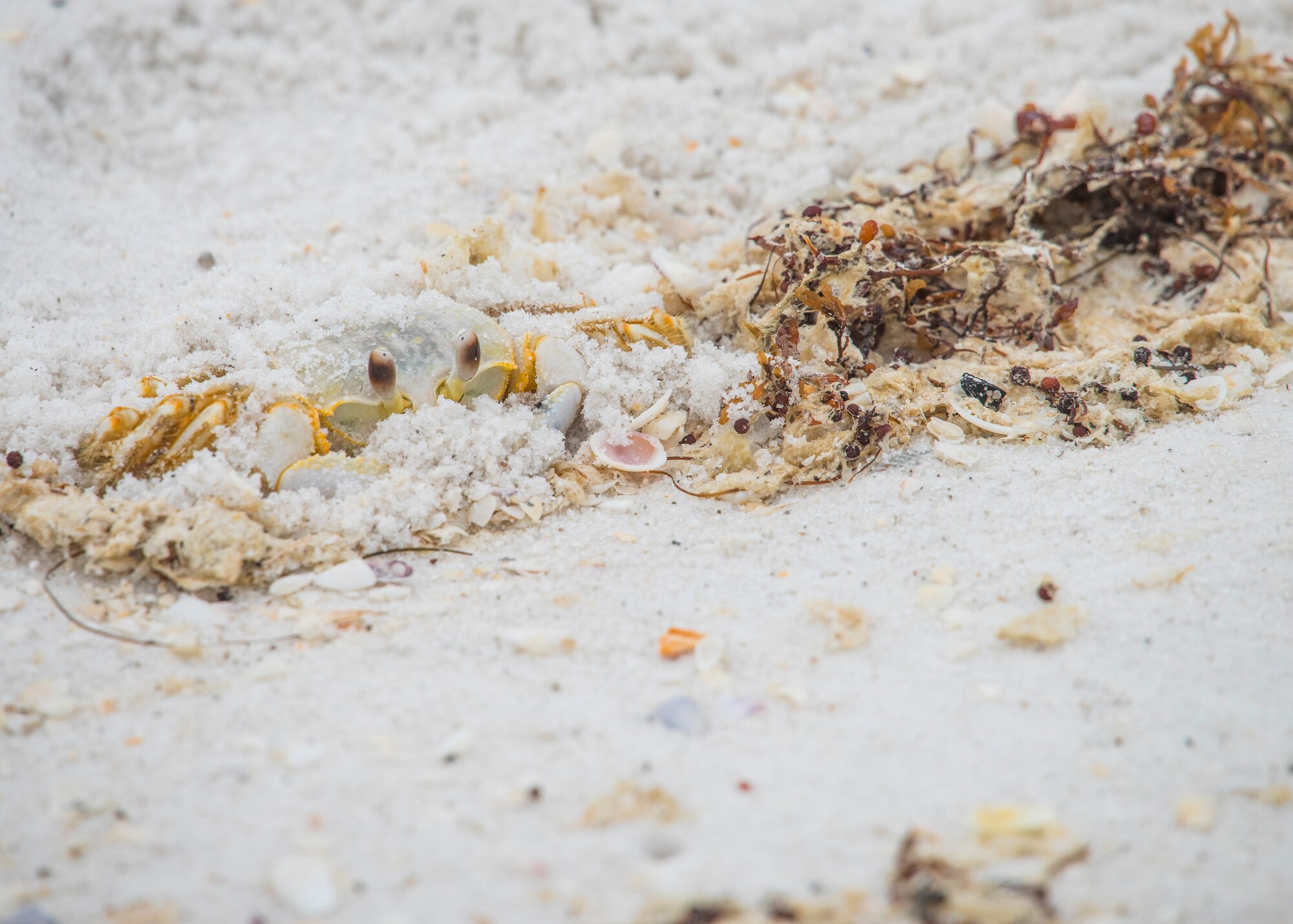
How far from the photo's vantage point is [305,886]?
1.37 m

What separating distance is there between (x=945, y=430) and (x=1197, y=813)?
1.22 metres

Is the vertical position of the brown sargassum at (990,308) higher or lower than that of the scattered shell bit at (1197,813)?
higher

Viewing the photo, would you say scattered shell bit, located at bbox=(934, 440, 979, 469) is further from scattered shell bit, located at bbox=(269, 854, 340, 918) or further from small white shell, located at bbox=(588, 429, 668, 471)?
scattered shell bit, located at bbox=(269, 854, 340, 918)

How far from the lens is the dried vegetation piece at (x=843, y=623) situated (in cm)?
185

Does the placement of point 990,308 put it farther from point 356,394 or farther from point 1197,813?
point 356,394

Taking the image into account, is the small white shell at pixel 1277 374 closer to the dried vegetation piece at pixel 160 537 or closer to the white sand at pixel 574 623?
the white sand at pixel 574 623

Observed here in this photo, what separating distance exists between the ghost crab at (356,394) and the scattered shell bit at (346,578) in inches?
9.3

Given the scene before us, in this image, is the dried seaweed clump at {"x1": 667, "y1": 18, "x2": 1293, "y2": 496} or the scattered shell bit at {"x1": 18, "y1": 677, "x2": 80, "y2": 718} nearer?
the scattered shell bit at {"x1": 18, "y1": 677, "x2": 80, "y2": 718}

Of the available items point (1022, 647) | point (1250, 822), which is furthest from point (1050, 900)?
point (1022, 647)

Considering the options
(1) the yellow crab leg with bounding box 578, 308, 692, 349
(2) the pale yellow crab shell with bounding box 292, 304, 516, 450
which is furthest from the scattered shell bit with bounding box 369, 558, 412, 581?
(1) the yellow crab leg with bounding box 578, 308, 692, 349

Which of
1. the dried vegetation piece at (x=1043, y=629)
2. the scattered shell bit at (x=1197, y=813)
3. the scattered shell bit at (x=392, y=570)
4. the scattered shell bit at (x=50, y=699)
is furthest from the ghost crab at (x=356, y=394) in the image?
the scattered shell bit at (x=1197, y=813)

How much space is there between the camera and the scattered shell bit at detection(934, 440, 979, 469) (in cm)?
236

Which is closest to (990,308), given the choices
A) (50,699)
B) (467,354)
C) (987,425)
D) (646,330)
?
(987,425)

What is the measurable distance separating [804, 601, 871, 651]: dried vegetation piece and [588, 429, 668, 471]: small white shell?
26.8 inches
